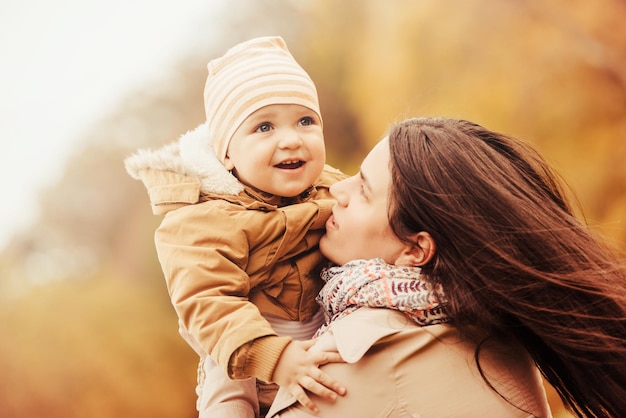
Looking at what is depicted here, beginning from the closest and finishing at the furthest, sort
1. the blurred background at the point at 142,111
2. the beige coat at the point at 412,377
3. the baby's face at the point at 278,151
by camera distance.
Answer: the beige coat at the point at 412,377
the baby's face at the point at 278,151
the blurred background at the point at 142,111

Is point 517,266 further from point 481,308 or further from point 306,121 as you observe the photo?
point 306,121

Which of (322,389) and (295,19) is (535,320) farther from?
(295,19)

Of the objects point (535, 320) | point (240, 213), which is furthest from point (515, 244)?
point (240, 213)

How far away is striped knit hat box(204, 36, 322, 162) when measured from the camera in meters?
1.37

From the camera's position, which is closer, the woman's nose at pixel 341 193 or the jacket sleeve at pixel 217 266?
the jacket sleeve at pixel 217 266

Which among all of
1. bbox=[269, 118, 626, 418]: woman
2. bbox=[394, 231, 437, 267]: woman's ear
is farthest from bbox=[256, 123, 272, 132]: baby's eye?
bbox=[394, 231, 437, 267]: woman's ear

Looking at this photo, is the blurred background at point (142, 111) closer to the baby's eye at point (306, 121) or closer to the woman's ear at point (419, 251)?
the baby's eye at point (306, 121)

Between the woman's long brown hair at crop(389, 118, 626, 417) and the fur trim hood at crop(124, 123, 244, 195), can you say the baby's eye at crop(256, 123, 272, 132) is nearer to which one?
the fur trim hood at crop(124, 123, 244, 195)

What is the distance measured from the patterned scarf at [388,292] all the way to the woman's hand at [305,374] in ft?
0.41

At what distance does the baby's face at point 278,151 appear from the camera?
4.41 ft

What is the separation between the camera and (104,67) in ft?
7.74

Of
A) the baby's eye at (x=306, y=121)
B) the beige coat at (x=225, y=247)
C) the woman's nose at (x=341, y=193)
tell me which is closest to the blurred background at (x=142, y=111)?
the beige coat at (x=225, y=247)

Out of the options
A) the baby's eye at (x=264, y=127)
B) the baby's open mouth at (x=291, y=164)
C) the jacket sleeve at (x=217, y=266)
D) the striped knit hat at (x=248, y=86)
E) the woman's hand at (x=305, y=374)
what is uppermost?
the striped knit hat at (x=248, y=86)

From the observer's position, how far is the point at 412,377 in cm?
110
